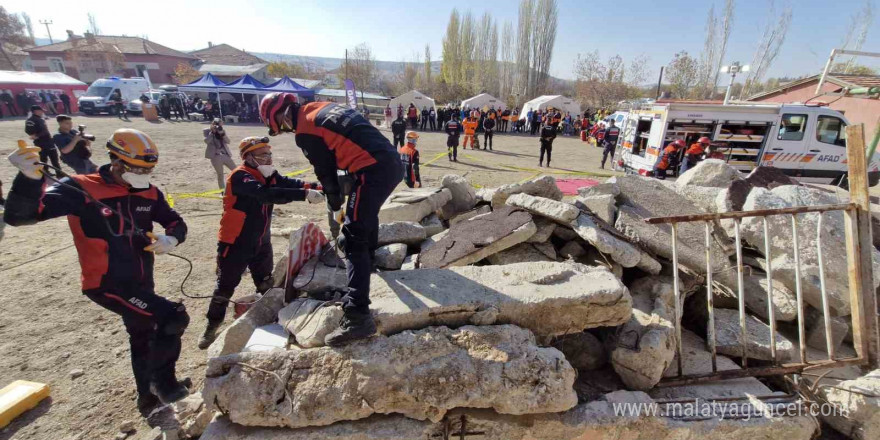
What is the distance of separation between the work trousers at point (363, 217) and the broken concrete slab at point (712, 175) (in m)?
4.55

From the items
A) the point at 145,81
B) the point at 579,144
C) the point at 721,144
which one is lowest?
the point at 579,144

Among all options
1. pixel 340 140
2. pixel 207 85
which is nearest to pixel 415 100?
pixel 207 85

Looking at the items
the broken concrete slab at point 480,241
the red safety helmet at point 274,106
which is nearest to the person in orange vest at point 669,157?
the broken concrete slab at point 480,241

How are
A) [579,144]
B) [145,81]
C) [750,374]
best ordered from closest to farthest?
[750,374] < [579,144] < [145,81]

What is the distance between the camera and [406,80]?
63.0m

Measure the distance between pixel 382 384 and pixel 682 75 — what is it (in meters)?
44.3

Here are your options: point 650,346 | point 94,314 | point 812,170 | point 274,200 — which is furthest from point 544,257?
point 812,170

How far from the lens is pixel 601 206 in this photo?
159 inches

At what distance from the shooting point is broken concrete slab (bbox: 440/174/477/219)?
5527 mm

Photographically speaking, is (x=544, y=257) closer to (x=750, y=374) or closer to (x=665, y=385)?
(x=665, y=385)

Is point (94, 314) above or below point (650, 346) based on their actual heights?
below

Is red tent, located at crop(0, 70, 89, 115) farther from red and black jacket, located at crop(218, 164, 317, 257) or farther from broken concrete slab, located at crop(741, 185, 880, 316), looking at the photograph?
broken concrete slab, located at crop(741, 185, 880, 316)

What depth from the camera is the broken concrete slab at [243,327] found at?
2.61 m

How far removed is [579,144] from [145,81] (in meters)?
29.2
